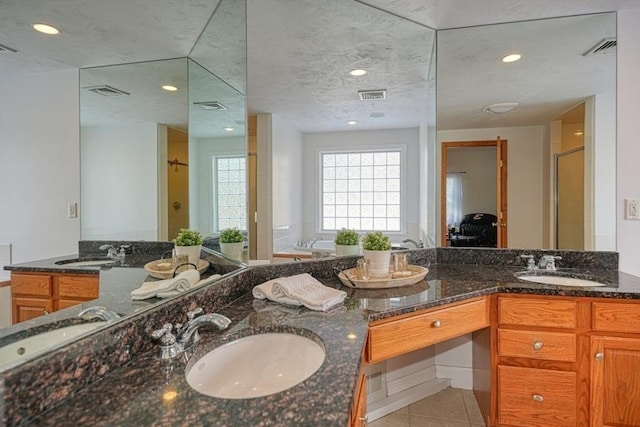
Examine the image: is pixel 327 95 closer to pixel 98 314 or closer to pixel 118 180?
pixel 118 180

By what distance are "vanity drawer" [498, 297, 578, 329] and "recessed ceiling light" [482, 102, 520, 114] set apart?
133 cm

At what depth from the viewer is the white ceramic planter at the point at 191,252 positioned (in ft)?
3.75

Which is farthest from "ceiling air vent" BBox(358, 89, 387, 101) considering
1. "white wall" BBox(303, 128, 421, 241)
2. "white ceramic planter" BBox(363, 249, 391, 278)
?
"white ceramic planter" BBox(363, 249, 391, 278)

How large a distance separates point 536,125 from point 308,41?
5.34ft

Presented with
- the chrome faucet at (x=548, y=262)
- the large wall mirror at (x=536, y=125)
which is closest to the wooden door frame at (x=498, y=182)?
the large wall mirror at (x=536, y=125)

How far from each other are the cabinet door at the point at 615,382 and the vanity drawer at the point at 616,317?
0.05 meters

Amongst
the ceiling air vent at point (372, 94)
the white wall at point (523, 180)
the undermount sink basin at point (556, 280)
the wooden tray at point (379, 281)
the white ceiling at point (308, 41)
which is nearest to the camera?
the white ceiling at point (308, 41)

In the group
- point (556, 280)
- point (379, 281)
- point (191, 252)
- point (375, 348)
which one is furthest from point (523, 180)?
point (191, 252)

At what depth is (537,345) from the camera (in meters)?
1.64

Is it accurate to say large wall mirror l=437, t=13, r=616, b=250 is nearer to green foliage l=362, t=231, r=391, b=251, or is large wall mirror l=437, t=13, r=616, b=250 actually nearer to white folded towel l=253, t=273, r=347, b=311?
green foliage l=362, t=231, r=391, b=251

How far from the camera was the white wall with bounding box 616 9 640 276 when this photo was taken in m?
2.00

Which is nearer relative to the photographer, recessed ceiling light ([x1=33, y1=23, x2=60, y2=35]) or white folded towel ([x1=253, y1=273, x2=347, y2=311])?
recessed ceiling light ([x1=33, y1=23, x2=60, y2=35])

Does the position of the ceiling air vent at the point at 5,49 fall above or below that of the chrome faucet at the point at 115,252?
above

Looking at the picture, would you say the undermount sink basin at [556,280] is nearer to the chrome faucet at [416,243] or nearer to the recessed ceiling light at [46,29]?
the chrome faucet at [416,243]
